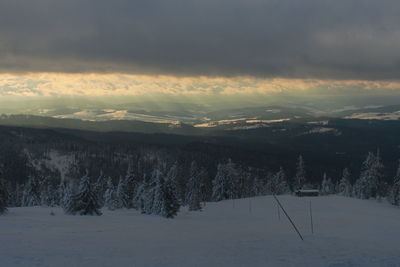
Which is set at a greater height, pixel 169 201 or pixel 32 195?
pixel 169 201

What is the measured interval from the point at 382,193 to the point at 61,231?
84.7 meters

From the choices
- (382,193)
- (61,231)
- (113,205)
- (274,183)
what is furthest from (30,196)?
(382,193)

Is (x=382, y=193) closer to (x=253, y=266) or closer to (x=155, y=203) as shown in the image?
(x=155, y=203)

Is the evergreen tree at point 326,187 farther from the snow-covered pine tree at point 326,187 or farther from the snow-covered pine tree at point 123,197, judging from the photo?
the snow-covered pine tree at point 123,197

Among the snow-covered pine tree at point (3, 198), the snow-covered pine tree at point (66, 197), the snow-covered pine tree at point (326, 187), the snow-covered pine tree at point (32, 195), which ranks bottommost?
the snow-covered pine tree at point (326, 187)

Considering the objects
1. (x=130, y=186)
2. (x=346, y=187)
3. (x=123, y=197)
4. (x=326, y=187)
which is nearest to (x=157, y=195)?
(x=123, y=197)

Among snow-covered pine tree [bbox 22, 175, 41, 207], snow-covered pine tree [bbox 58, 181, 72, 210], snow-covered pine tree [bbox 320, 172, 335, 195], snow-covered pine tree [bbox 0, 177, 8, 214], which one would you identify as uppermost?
snow-covered pine tree [bbox 0, 177, 8, 214]

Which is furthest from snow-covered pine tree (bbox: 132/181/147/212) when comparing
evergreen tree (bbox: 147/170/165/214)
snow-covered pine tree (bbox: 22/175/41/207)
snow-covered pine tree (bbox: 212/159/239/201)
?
snow-covered pine tree (bbox: 212/159/239/201)

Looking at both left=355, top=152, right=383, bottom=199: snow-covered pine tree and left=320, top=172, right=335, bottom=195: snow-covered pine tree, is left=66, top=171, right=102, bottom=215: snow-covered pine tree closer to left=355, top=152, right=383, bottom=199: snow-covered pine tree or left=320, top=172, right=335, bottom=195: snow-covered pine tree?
left=355, top=152, right=383, bottom=199: snow-covered pine tree

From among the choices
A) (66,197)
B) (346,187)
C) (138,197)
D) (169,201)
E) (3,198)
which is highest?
(3,198)

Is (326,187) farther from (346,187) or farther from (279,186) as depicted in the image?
(279,186)

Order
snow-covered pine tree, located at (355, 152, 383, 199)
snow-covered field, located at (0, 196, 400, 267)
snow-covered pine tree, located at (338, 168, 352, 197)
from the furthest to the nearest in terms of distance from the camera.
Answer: snow-covered pine tree, located at (338, 168, 352, 197) → snow-covered pine tree, located at (355, 152, 383, 199) → snow-covered field, located at (0, 196, 400, 267)

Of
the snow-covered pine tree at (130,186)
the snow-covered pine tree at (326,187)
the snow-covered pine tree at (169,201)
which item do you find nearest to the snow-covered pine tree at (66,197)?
the snow-covered pine tree at (130,186)

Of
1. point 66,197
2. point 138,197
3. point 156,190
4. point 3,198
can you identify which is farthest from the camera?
point 138,197
